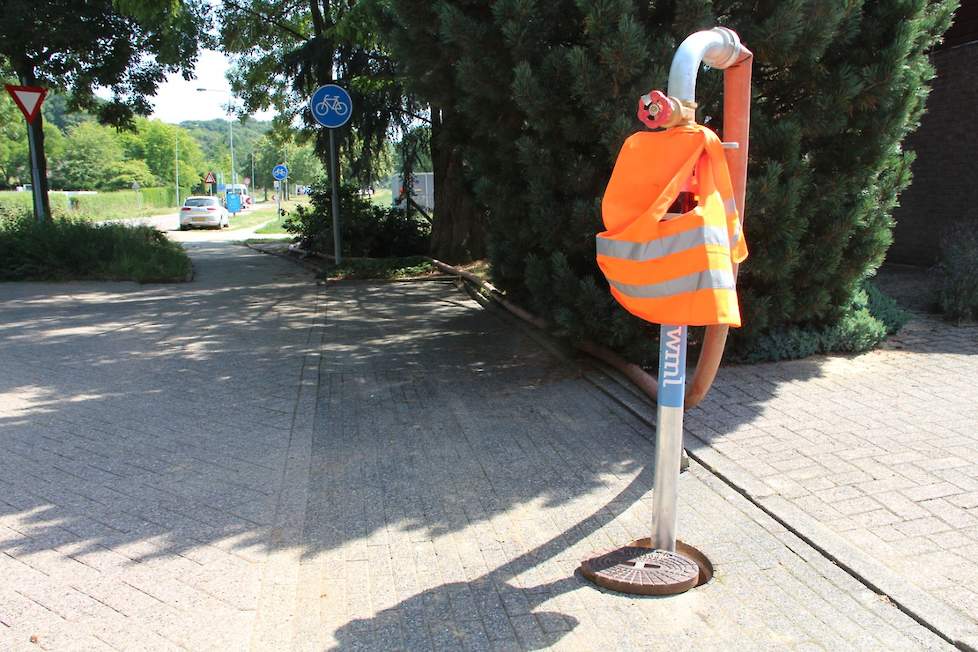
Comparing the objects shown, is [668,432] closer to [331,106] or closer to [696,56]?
[696,56]

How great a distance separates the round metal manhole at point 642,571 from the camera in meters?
3.21

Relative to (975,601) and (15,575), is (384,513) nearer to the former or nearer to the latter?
(15,575)

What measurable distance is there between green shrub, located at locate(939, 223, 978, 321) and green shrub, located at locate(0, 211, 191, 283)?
37.2 ft

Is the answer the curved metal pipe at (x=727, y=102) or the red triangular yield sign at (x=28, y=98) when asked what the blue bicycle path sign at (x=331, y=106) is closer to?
the red triangular yield sign at (x=28, y=98)

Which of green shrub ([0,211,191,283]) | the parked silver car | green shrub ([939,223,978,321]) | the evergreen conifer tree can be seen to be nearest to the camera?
the evergreen conifer tree

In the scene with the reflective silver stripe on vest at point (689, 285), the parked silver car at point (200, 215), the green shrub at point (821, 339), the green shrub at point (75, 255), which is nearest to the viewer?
the reflective silver stripe on vest at point (689, 285)

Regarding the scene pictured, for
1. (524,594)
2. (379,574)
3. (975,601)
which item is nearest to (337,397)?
(379,574)

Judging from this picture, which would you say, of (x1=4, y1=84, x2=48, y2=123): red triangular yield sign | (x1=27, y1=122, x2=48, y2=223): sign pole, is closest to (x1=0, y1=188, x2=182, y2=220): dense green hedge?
(x1=27, y1=122, x2=48, y2=223): sign pole

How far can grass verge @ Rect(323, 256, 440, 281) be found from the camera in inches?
527

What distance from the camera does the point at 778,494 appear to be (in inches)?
161

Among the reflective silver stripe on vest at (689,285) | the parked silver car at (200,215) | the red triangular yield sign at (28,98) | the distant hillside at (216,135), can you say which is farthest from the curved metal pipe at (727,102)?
the distant hillside at (216,135)

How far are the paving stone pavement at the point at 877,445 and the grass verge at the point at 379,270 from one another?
8.16 meters

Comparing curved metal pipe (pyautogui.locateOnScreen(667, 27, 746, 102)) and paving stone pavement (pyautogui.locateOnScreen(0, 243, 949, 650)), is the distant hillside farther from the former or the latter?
curved metal pipe (pyautogui.locateOnScreen(667, 27, 746, 102))

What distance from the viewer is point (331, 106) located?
521 inches
